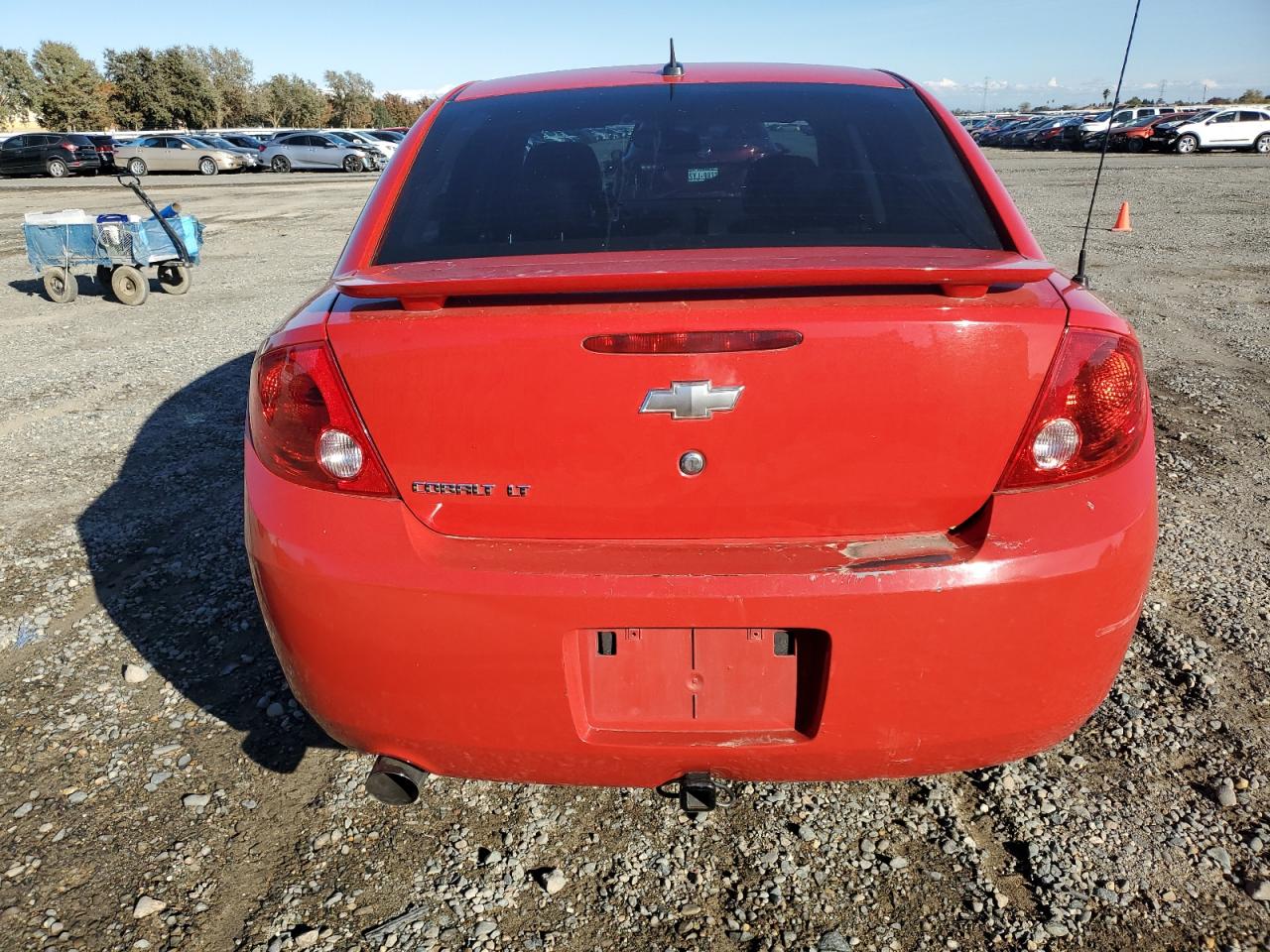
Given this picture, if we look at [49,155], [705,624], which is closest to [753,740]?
[705,624]

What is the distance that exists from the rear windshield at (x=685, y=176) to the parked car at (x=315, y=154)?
32687 mm

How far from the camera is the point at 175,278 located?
9.62 meters

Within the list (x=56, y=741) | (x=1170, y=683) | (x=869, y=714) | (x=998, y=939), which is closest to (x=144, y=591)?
(x=56, y=741)

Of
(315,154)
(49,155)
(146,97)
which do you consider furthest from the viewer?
(146,97)

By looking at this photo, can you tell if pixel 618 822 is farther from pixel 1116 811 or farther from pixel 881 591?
pixel 1116 811

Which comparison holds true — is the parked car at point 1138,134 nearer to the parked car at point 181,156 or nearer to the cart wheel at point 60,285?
the parked car at point 181,156

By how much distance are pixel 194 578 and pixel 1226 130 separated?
39789mm

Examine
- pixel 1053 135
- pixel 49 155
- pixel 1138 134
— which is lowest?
pixel 1053 135

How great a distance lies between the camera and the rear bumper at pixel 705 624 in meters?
1.59

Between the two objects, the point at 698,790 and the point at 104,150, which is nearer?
the point at 698,790

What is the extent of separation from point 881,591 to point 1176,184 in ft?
72.7

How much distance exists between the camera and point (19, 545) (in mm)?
3701

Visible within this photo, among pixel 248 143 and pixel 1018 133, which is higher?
pixel 248 143

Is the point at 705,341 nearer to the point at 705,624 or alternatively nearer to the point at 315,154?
the point at 705,624
